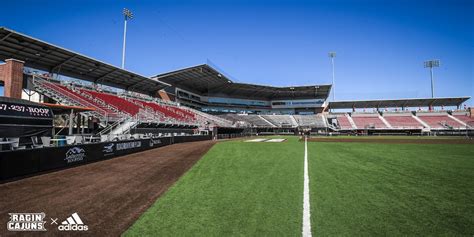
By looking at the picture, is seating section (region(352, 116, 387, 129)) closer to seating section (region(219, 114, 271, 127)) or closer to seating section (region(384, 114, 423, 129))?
seating section (region(384, 114, 423, 129))

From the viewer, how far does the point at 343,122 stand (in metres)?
67.9

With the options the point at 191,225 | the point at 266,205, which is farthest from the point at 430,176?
the point at 191,225

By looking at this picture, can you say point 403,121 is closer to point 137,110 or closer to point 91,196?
point 137,110

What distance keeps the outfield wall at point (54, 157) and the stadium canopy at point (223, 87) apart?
132 ft

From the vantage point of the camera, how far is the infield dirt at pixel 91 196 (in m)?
4.62

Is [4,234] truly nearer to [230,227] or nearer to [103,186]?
[103,186]

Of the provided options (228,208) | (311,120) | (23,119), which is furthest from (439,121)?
(23,119)

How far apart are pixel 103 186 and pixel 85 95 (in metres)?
26.8

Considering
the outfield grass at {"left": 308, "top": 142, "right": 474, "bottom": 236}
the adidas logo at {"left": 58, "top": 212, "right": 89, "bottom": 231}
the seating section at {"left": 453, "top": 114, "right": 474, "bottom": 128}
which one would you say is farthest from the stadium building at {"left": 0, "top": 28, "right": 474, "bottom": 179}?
the outfield grass at {"left": 308, "top": 142, "right": 474, "bottom": 236}

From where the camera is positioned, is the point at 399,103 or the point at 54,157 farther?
the point at 399,103

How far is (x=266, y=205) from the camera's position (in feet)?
16.7

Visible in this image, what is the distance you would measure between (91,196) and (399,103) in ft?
275

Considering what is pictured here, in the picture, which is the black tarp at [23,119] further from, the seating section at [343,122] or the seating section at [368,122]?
the seating section at [368,122]

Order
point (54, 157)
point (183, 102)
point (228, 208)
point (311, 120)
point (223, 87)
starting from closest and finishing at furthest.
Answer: point (228, 208)
point (54, 157)
point (183, 102)
point (223, 87)
point (311, 120)
